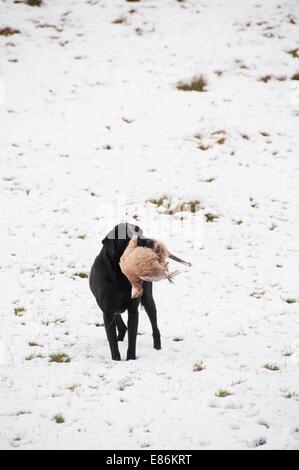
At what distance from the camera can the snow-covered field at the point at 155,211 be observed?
12.4ft

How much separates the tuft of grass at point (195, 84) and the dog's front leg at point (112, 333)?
11.6 m

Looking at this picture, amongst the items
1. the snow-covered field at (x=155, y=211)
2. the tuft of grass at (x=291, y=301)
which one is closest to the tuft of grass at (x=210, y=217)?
the snow-covered field at (x=155, y=211)

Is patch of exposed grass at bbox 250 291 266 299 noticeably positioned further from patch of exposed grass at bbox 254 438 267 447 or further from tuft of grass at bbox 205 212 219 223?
patch of exposed grass at bbox 254 438 267 447

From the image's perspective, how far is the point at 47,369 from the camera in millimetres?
4492

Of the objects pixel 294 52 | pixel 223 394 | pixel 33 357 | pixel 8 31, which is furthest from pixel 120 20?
pixel 223 394

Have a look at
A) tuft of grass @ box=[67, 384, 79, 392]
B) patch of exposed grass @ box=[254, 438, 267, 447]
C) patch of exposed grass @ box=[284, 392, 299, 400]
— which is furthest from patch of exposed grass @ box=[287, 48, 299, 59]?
patch of exposed grass @ box=[254, 438, 267, 447]

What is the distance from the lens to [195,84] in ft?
47.8

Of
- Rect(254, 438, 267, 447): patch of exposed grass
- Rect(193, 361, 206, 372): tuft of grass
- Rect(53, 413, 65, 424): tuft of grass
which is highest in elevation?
Rect(254, 438, 267, 447): patch of exposed grass

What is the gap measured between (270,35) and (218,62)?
342 cm

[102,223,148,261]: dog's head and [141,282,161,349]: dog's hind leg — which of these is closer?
[102,223,148,261]: dog's head

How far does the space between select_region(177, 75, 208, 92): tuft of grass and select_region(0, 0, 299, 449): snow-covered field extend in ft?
0.87

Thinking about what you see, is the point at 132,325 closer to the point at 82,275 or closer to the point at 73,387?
the point at 73,387

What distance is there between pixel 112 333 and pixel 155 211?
499 cm

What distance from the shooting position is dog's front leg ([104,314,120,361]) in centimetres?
472
